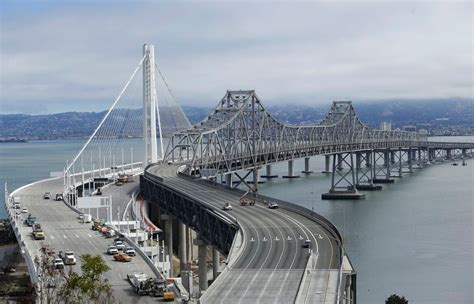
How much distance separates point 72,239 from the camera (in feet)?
127

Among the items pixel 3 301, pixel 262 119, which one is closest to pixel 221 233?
pixel 3 301

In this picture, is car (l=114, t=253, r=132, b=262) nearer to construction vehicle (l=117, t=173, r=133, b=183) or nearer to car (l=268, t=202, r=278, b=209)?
car (l=268, t=202, r=278, b=209)

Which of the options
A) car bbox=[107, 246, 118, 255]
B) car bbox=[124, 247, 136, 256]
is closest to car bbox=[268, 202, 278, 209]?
car bbox=[124, 247, 136, 256]

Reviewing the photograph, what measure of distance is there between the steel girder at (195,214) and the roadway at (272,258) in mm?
779

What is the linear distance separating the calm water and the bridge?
4.37 meters

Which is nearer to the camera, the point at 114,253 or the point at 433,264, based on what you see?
the point at 114,253

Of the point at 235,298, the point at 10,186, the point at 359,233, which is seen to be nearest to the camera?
the point at 235,298

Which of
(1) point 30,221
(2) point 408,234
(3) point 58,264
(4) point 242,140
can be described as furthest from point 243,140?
(3) point 58,264

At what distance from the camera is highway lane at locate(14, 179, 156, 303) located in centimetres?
2855

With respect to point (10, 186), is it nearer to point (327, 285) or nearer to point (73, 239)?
point (73, 239)

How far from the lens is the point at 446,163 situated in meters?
158

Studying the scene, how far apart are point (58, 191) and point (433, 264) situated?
32.3 metres

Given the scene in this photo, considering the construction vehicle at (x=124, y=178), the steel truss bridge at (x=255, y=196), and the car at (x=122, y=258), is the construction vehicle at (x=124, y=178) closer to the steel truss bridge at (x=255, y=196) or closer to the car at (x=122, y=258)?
the steel truss bridge at (x=255, y=196)

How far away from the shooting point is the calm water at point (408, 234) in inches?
1636
